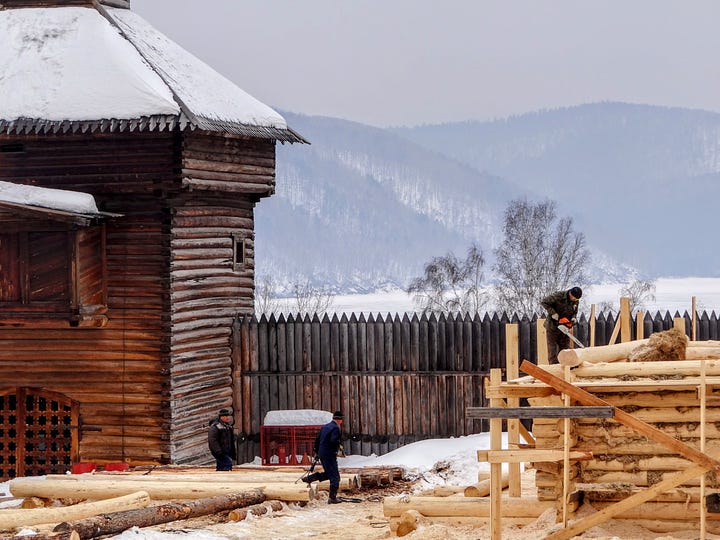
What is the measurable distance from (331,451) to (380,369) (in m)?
6.72

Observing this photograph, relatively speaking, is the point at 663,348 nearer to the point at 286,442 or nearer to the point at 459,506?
the point at 459,506

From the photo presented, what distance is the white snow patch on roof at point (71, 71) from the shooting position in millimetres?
26688

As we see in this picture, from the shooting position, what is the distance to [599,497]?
16.6 metres

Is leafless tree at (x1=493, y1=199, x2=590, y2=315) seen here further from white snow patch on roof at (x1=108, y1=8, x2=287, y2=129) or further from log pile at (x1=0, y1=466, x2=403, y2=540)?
log pile at (x1=0, y1=466, x2=403, y2=540)

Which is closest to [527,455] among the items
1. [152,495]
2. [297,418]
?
[152,495]

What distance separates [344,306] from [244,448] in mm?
121283

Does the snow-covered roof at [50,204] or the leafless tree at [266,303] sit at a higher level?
the snow-covered roof at [50,204]

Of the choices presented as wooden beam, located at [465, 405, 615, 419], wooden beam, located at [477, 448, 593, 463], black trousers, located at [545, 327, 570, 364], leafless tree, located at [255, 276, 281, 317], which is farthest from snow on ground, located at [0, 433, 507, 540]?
leafless tree, located at [255, 276, 281, 317]

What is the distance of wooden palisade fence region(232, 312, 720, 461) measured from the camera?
27.4 m

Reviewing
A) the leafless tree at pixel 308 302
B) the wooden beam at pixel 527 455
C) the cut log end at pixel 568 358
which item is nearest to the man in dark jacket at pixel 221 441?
the wooden beam at pixel 527 455

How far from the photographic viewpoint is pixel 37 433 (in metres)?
27.4

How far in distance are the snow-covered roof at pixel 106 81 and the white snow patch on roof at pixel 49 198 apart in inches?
45.1

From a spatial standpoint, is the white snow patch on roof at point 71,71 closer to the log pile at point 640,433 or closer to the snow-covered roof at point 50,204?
the snow-covered roof at point 50,204

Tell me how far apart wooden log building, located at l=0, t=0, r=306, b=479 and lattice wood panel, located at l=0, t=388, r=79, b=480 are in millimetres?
27
